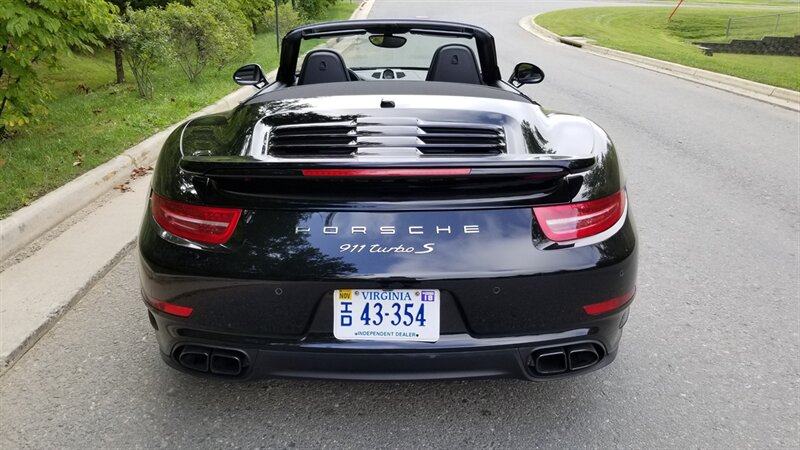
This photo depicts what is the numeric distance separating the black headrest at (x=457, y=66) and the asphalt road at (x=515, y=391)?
1.58 metres

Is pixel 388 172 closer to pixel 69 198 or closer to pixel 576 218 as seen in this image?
pixel 576 218

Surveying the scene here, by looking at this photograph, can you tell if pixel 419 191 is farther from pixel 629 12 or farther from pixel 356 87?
pixel 629 12

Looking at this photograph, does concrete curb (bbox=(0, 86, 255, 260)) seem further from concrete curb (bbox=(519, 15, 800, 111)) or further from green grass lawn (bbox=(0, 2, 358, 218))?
concrete curb (bbox=(519, 15, 800, 111))

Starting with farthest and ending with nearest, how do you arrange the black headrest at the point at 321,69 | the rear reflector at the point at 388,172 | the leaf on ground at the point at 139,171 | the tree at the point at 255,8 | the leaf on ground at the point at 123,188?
1. the tree at the point at 255,8
2. the leaf on ground at the point at 139,171
3. the leaf on ground at the point at 123,188
4. the black headrest at the point at 321,69
5. the rear reflector at the point at 388,172

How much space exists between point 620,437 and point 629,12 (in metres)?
32.2

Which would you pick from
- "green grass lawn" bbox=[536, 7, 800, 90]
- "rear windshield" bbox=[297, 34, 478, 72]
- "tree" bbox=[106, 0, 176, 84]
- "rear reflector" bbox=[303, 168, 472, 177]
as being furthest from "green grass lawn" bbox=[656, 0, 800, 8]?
"rear reflector" bbox=[303, 168, 472, 177]

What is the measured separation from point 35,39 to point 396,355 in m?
4.56

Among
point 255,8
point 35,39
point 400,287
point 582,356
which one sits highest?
point 35,39

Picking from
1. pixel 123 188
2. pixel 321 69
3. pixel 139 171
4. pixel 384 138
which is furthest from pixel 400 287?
pixel 139 171

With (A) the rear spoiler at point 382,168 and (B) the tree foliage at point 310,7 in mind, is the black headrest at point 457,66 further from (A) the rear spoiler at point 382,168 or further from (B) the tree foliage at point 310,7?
(B) the tree foliage at point 310,7

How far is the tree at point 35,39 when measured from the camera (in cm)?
486

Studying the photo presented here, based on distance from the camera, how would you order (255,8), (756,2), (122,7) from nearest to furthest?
(122,7) < (255,8) < (756,2)

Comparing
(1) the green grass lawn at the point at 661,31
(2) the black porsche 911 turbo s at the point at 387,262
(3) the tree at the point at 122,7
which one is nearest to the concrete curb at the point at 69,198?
(2) the black porsche 911 turbo s at the point at 387,262

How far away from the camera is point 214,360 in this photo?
7.23ft
